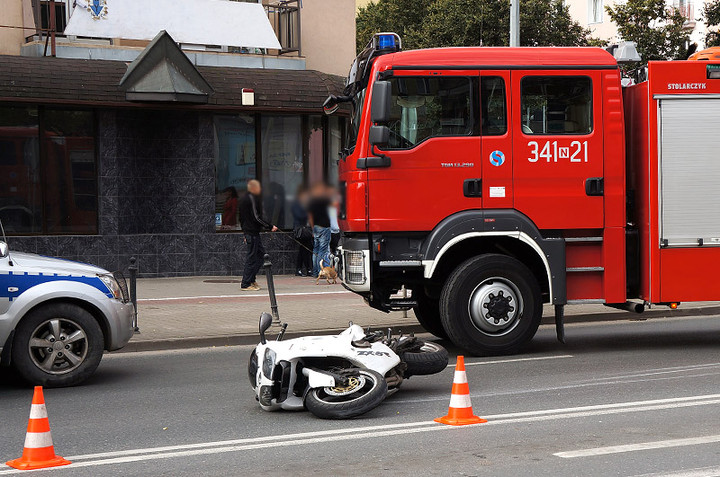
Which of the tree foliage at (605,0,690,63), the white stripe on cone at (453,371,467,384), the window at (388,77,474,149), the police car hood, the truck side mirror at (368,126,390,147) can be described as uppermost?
the tree foliage at (605,0,690,63)

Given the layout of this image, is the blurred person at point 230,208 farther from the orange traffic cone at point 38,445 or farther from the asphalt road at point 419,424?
the orange traffic cone at point 38,445

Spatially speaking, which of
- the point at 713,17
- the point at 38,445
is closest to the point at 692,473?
the point at 38,445

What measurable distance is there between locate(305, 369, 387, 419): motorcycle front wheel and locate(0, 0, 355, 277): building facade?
11795mm

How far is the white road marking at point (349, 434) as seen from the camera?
6370 millimetres

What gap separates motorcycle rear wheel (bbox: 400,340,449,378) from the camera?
27.1ft

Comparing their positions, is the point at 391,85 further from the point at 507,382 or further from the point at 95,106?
the point at 95,106

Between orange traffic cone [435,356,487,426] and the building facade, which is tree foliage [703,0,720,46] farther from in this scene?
orange traffic cone [435,356,487,426]

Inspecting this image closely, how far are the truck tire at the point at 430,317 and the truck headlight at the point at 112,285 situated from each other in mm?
3663

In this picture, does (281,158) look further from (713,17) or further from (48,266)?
(713,17)

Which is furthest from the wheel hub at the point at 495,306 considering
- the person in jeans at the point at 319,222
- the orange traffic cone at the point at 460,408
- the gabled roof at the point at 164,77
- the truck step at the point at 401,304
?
the gabled roof at the point at 164,77

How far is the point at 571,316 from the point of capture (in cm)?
1390

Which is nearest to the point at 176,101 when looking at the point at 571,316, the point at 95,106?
the point at 95,106

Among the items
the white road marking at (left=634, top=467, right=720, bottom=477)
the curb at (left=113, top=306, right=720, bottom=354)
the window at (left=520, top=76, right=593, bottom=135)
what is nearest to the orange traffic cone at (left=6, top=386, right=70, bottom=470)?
the white road marking at (left=634, top=467, right=720, bottom=477)

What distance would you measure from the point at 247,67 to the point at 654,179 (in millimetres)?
12127
